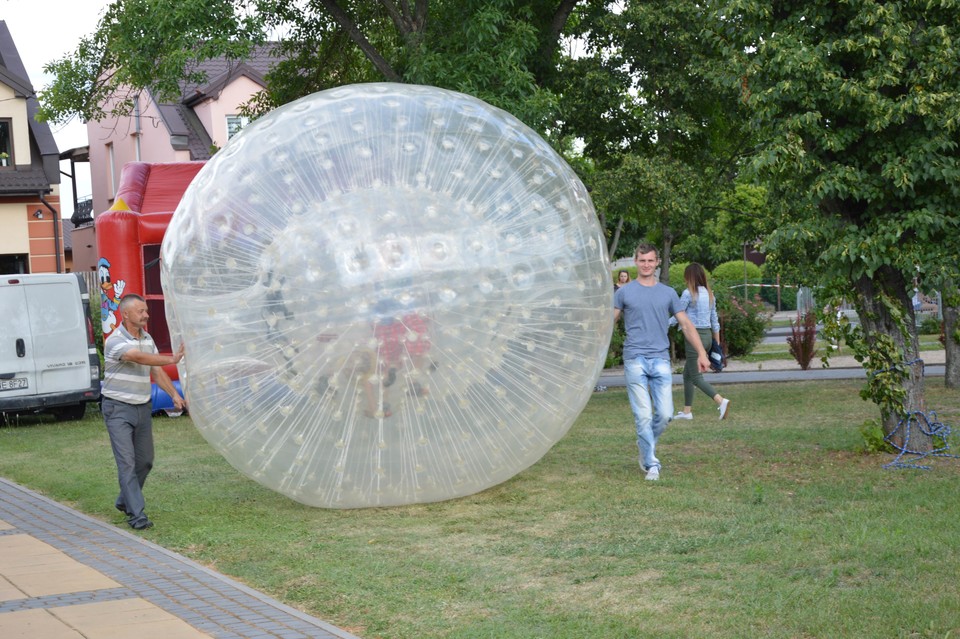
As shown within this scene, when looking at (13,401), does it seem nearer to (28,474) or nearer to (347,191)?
(28,474)

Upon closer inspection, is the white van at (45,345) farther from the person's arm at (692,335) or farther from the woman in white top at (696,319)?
the person's arm at (692,335)

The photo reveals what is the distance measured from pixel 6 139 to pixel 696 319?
20601 mm

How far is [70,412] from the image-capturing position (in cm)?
1741

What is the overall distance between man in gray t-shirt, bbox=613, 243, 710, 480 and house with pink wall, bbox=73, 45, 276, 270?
23.6 m

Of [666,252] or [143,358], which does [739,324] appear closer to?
[666,252]

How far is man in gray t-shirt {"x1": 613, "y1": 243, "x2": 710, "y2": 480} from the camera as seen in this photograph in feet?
30.4

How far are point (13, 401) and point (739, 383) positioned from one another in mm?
10984

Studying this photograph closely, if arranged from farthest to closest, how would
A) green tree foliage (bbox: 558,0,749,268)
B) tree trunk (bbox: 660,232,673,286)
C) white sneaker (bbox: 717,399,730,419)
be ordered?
tree trunk (bbox: 660,232,673,286) < green tree foliage (bbox: 558,0,749,268) < white sneaker (bbox: 717,399,730,419)

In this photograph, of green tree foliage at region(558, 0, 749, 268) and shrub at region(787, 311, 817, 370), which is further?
shrub at region(787, 311, 817, 370)

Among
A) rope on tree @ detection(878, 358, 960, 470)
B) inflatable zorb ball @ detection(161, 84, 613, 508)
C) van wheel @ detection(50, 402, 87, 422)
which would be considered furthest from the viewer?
van wheel @ detection(50, 402, 87, 422)

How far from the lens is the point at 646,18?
1553cm

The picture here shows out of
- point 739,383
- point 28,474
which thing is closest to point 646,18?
point 739,383

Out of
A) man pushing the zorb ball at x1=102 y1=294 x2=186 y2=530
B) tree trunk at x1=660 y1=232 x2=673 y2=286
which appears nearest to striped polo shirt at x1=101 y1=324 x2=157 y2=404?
man pushing the zorb ball at x1=102 y1=294 x2=186 y2=530

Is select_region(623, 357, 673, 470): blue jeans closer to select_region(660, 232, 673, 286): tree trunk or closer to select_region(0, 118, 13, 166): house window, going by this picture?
select_region(660, 232, 673, 286): tree trunk
